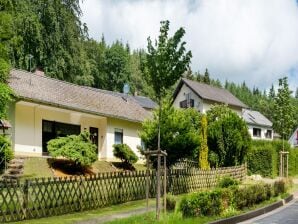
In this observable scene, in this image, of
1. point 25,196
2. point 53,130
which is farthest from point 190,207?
point 53,130

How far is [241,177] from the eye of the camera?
3359cm

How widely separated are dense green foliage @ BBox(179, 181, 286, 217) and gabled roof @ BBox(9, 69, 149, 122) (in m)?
15.7

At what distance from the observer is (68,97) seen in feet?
114

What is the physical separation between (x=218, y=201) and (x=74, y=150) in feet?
45.6

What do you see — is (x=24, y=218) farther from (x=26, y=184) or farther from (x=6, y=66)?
(x=6, y=66)

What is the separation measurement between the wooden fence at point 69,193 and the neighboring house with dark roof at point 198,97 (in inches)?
1800

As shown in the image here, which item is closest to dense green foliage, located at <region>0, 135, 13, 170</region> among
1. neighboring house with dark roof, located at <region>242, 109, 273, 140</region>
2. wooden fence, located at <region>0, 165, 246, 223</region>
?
wooden fence, located at <region>0, 165, 246, 223</region>

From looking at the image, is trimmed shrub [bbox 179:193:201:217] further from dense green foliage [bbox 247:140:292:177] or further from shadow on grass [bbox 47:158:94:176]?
dense green foliage [bbox 247:140:292:177]

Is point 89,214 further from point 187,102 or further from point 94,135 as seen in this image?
point 187,102

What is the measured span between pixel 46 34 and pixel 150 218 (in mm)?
33407

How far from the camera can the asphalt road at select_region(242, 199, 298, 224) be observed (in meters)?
15.7

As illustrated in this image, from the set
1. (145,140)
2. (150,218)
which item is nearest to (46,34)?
(145,140)

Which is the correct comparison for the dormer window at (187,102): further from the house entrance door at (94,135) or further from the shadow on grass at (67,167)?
the shadow on grass at (67,167)

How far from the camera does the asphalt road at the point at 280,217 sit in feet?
51.4
